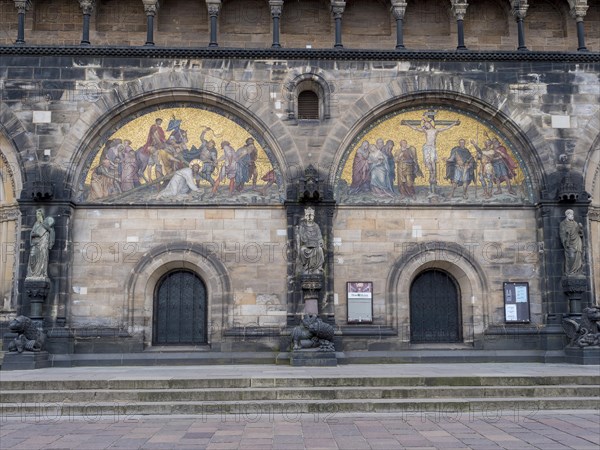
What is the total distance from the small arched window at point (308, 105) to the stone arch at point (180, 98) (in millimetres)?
931

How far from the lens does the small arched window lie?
65.4 ft

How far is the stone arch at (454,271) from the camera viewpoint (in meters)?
19.2

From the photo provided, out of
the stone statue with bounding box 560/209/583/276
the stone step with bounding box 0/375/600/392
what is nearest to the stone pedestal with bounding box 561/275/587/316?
the stone statue with bounding box 560/209/583/276

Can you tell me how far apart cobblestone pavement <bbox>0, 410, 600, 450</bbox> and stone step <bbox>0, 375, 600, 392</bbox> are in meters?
1.29

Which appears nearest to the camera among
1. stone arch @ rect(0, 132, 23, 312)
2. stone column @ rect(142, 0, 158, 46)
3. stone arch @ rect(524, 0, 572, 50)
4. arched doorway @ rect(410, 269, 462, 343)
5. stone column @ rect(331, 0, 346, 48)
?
stone arch @ rect(0, 132, 23, 312)

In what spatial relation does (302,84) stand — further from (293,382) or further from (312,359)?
(293,382)

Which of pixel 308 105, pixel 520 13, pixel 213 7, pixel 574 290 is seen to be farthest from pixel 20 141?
pixel 574 290

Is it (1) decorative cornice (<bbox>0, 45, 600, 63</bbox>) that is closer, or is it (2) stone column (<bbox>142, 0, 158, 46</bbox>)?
(1) decorative cornice (<bbox>0, 45, 600, 63</bbox>)

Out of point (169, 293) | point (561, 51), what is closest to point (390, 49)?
point (561, 51)

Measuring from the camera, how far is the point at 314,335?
693 inches

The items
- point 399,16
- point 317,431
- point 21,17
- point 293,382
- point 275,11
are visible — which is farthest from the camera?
point 399,16

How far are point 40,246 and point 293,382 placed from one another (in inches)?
338

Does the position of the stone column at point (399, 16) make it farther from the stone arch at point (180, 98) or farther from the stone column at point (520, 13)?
the stone arch at point (180, 98)

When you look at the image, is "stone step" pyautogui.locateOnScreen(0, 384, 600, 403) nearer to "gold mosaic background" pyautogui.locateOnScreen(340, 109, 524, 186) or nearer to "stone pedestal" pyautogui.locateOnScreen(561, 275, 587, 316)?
"stone pedestal" pyautogui.locateOnScreen(561, 275, 587, 316)
